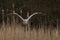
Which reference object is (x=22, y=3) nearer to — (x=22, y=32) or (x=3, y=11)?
(x=3, y=11)

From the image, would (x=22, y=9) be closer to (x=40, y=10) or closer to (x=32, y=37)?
(x=40, y=10)

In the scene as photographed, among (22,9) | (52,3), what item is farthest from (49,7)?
(22,9)

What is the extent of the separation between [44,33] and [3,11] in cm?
571

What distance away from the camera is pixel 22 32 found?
700 cm

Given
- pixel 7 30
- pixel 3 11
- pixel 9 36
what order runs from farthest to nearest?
pixel 3 11 → pixel 7 30 → pixel 9 36

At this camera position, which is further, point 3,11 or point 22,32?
point 3,11

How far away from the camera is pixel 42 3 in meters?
13.3

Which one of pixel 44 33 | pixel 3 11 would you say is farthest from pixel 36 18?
pixel 44 33

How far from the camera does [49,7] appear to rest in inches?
518

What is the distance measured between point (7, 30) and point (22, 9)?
6.20m

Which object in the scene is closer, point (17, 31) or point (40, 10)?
point (17, 31)

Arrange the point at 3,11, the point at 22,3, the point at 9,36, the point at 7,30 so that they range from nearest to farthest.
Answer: the point at 9,36, the point at 7,30, the point at 3,11, the point at 22,3

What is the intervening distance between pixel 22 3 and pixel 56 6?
1839mm

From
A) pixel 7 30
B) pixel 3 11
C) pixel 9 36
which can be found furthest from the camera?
pixel 3 11
